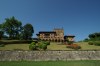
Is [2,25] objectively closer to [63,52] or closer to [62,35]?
[62,35]

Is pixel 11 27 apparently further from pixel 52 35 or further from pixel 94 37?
pixel 94 37

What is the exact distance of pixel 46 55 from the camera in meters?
39.2

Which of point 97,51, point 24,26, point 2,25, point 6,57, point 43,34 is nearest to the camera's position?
point 6,57

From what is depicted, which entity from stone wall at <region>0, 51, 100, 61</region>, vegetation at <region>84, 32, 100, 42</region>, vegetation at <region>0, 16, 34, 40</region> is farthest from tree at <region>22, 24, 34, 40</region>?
stone wall at <region>0, 51, 100, 61</region>

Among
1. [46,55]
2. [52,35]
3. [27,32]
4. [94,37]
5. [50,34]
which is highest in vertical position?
[27,32]

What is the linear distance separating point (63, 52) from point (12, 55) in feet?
33.7

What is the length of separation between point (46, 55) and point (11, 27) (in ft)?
140

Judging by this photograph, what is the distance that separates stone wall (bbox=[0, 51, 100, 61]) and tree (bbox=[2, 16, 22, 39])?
39783 millimetres

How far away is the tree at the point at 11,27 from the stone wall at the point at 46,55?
3978cm

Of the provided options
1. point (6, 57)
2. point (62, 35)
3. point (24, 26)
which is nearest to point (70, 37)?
point (62, 35)

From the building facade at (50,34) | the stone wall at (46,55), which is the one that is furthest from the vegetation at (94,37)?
the stone wall at (46,55)

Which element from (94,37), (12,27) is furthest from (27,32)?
(94,37)

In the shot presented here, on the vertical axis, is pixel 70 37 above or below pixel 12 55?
above

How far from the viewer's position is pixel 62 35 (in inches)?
3772
